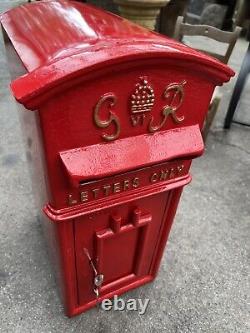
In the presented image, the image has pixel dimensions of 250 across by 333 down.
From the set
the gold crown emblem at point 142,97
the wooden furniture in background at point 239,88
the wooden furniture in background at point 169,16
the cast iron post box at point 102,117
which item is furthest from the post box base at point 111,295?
the wooden furniture in background at point 169,16

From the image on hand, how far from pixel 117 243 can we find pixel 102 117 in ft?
1.97

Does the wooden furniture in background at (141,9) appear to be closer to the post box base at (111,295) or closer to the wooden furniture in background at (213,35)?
the wooden furniture in background at (213,35)

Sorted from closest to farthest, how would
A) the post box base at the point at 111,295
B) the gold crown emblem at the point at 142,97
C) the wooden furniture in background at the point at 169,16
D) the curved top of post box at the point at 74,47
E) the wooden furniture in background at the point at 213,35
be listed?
the curved top of post box at the point at 74,47 < the gold crown emblem at the point at 142,97 < the post box base at the point at 111,295 < the wooden furniture in background at the point at 213,35 < the wooden furniture in background at the point at 169,16

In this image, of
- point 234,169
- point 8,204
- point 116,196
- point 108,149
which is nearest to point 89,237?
point 116,196

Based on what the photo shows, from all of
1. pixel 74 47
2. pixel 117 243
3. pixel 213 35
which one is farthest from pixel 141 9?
pixel 117 243

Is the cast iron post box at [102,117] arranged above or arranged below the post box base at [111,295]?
above

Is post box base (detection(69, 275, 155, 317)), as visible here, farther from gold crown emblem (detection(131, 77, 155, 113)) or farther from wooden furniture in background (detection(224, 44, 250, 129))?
wooden furniture in background (detection(224, 44, 250, 129))

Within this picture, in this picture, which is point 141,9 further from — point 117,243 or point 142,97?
point 117,243

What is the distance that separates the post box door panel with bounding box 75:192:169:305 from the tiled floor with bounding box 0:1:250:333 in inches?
7.0

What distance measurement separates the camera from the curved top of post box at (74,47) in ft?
2.23

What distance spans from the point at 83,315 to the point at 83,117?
1051 mm

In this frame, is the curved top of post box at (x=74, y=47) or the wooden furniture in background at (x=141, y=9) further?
the wooden furniture in background at (x=141, y=9)

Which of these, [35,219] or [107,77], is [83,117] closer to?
[107,77]

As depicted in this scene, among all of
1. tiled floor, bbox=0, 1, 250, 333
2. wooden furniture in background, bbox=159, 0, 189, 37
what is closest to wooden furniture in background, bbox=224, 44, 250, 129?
tiled floor, bbox=0, 1, 250, 333
